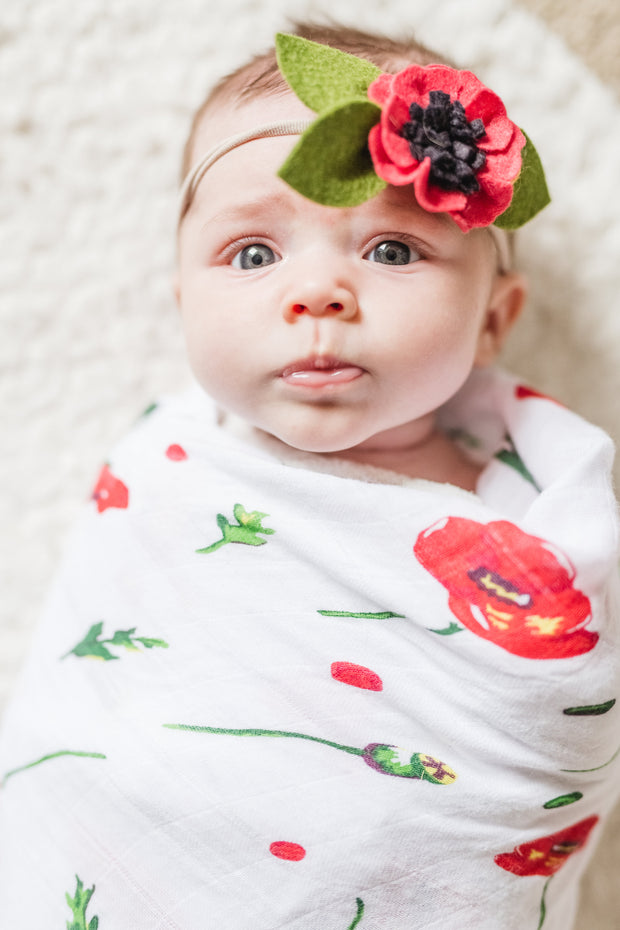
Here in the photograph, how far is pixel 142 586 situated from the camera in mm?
920

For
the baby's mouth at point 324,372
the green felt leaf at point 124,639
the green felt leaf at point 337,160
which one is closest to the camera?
the green felt leaf at point 337,160

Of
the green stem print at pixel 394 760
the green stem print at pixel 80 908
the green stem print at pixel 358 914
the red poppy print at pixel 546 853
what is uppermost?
the green stem print at pixel 394 760

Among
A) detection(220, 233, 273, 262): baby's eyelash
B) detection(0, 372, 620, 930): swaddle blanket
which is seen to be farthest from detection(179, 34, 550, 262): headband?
detection(0, 372, 620, 930): swaddle blanket

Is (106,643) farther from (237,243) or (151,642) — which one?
(237,243)

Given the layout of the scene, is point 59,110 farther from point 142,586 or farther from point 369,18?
point 142,586

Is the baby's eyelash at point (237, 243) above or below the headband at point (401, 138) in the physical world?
below

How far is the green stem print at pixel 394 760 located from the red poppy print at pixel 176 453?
298mm

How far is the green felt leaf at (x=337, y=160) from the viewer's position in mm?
696

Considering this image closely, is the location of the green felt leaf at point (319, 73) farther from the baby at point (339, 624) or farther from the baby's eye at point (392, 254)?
the baby's eye at point (392, 254)

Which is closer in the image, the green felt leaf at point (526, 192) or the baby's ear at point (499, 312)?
the green felt leaf at point (526, 192)

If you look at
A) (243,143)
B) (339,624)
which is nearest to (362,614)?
(339,624)

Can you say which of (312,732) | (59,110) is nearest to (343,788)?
(312,732)

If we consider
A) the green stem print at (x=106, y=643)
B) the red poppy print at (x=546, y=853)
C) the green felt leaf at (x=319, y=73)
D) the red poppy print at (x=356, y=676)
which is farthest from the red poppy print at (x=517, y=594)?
the green felt leaf at (x=319, y=73)

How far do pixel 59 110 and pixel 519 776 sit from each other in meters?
0.96
